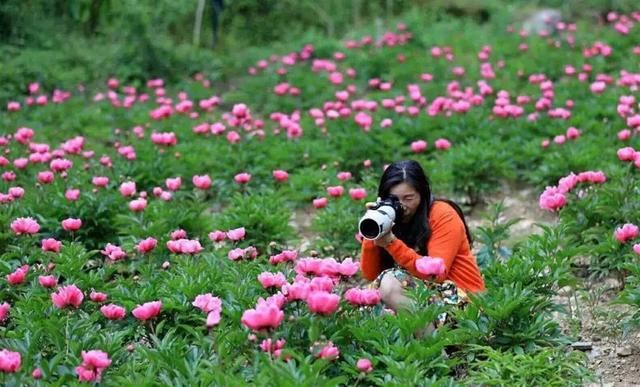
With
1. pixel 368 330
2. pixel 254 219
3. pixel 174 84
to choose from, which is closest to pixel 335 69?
pixel 174 84

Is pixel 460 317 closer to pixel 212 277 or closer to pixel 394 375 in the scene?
pixel 394 375

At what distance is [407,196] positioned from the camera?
167 inches

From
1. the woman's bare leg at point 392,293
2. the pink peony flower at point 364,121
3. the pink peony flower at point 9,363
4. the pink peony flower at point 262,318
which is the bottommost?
the pink peony flower at point 364,121

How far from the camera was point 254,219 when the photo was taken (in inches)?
215

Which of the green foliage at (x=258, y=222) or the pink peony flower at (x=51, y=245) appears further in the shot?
the green foliage at (x=258, y=222)

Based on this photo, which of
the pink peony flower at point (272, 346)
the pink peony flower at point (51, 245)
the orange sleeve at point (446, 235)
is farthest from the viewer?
the pink peony flower at point (51, 245)

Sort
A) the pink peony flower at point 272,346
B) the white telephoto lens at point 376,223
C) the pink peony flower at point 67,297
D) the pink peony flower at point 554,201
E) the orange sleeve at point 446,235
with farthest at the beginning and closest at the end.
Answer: the pink peony flower at point 554,201 < the orange sleeve at point 446,235 < the white telephoto lens at point 376,223 < the pink peony flower at point 67,297 < the pink peony flower at point 272,346

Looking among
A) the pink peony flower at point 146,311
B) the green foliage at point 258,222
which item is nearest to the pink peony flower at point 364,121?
the green foliage at point 258,222

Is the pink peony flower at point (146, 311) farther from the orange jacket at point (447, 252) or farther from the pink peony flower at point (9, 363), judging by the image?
the orange jacket at point (447, 252)

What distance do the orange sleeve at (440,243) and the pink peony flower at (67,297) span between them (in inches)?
54.8

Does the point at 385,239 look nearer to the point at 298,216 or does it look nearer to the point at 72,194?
the point at 72,194

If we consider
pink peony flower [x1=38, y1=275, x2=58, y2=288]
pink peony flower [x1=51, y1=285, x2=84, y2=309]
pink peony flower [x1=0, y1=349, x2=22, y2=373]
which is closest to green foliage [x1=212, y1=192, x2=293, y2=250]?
pink peony flower [x1=38, y1=275, x2=58, y2=288]

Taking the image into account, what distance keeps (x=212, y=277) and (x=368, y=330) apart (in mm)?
1037

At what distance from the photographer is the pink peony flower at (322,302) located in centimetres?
309
